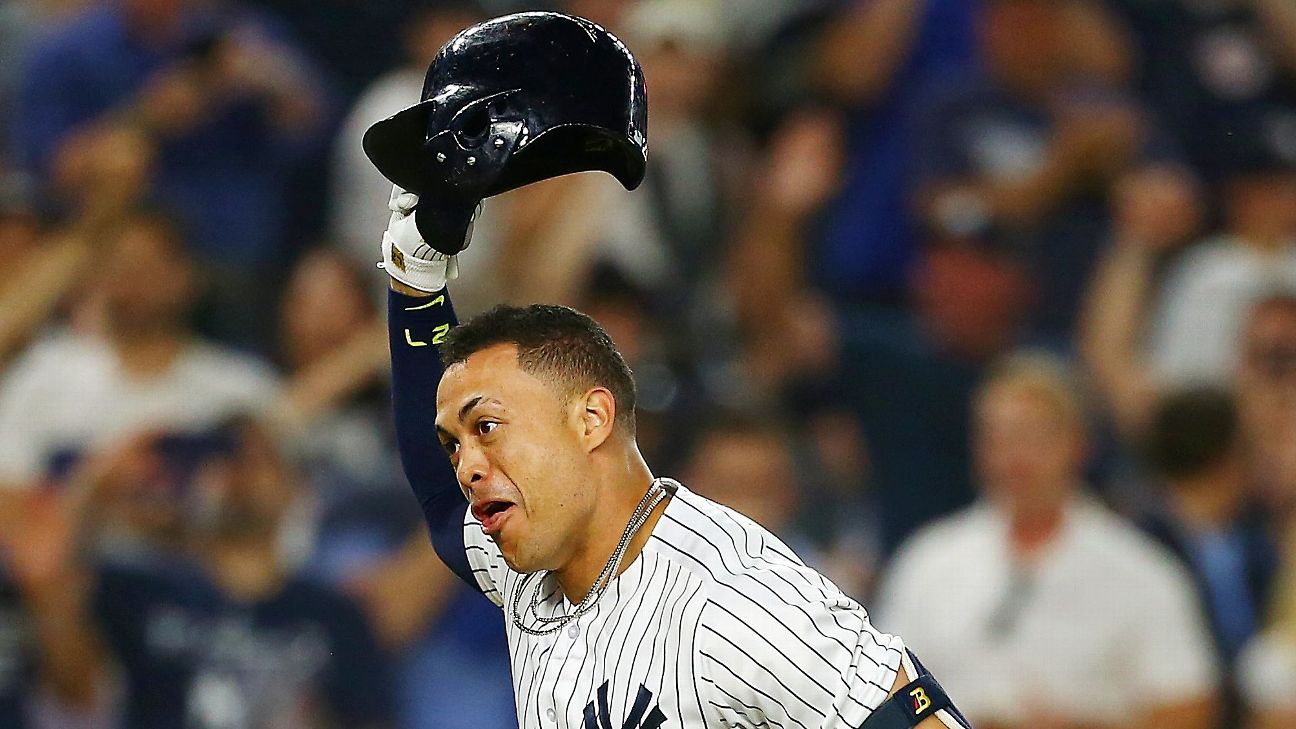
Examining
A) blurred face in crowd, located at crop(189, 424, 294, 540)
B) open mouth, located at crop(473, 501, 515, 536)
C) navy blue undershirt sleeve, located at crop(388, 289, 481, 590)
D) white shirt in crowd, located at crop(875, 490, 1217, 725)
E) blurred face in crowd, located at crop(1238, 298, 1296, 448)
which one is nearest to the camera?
open mouth, located at crop(473, 501, 515, 536)

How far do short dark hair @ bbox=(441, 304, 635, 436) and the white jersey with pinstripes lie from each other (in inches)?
8.2

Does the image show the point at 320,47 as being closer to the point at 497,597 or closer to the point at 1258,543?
the point at 1258,543

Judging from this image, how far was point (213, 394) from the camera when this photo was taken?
616 cm

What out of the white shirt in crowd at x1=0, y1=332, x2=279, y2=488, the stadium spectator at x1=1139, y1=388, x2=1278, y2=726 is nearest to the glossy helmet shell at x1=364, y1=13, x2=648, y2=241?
the stadium spectator at x1=1139, y1=388, x2=1278, y2=726

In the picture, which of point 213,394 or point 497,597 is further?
point 213,394

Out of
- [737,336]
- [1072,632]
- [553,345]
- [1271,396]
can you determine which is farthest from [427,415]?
[1271,396]

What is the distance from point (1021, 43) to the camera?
6.41 m

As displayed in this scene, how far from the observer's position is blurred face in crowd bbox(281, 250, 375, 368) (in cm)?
629

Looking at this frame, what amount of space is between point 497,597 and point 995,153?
3.84m

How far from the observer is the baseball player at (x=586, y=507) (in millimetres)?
2393

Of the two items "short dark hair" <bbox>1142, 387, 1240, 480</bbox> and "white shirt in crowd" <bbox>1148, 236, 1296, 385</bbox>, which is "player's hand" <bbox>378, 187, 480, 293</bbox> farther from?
"white shirt in crowd" <bbox>1148, 236, 1296, 385</bbox>

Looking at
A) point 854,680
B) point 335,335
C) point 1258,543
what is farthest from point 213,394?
point 854,680

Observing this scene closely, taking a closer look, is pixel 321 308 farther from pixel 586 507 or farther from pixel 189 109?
pixel 586 507

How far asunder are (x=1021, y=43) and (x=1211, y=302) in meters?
1.13
